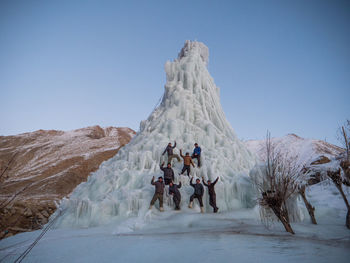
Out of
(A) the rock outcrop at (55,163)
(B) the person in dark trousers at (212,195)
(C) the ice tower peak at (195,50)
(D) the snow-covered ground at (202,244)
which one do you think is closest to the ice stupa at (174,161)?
(B) the person in dark trousers at (212,195)

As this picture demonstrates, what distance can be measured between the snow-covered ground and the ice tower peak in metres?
13.9

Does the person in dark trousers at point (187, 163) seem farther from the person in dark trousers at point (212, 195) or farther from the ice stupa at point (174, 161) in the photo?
the person in dark trousers at point (212, 195)

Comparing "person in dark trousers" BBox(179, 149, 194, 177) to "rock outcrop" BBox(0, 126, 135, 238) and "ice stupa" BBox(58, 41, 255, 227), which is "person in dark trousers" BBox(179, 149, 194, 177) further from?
"rock outcrop" BBox(0, 126, 135, 238)

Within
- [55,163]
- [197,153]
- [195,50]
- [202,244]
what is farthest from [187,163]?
[55,163]

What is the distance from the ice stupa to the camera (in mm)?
8469

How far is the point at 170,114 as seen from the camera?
13820mm

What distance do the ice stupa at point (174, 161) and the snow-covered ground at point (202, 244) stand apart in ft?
4.26

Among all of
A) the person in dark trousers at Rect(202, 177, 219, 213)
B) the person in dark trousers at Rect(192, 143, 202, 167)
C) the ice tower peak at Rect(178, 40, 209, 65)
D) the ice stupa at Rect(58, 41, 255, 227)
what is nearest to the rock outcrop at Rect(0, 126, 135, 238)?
the ice stupa at Rect(58, 41, 255, 227)

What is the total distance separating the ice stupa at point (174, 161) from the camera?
27.8ft

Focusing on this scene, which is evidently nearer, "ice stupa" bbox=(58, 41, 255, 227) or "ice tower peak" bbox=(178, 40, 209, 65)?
"ice stupa" bbox=(58, 41, 255, 227)

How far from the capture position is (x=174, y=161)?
10.8m

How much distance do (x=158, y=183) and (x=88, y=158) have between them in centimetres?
2932

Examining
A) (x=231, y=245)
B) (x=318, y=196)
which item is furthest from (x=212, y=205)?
(x=318, y=196)

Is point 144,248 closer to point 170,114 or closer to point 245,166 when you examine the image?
point 245,166
